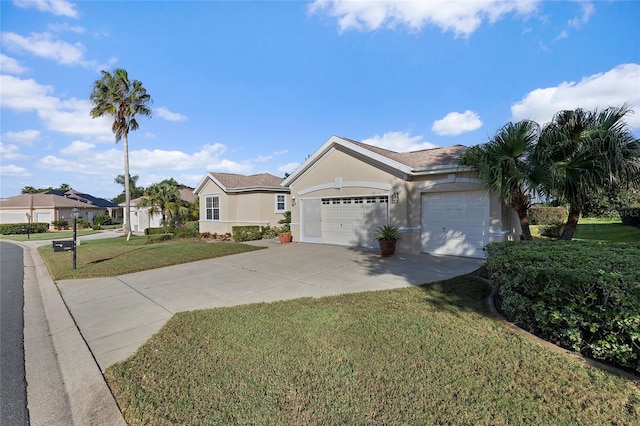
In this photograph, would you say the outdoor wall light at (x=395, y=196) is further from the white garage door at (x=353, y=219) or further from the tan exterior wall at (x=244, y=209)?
the tan exterior wall at (x=244, y=209)

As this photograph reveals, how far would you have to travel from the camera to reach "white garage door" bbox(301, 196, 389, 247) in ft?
42.4

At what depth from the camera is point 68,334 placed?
4855 mm

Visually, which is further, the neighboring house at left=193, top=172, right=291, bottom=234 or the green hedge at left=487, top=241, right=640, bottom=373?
the neighboring house at left=193, top=172, right=291, bottom=234

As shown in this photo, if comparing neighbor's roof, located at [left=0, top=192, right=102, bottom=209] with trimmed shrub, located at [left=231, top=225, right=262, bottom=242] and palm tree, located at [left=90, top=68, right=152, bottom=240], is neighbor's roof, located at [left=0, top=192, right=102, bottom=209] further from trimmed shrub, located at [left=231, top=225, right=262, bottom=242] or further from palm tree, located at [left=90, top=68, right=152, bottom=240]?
trimmed shrub, located at [left=231, top=225, right=262, bottom=242]

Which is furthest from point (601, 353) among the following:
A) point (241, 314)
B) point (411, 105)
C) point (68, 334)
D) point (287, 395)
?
point (411, 105)

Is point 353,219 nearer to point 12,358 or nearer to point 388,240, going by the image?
point 388,240

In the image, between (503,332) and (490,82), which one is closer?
(503,332)

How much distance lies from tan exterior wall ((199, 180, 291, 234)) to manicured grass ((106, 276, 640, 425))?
47.7ft

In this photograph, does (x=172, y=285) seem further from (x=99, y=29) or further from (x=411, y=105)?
(x=411, y=105)

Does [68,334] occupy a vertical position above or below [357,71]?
below

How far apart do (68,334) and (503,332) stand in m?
6.88

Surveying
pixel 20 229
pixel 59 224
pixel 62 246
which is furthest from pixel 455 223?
pixel 20 229

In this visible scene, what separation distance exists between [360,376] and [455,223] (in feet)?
29.5

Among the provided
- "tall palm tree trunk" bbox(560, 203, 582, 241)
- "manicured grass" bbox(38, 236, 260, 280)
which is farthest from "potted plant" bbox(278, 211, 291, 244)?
"tall palm tree trunk" bbox(560, 203, 582, 241)
